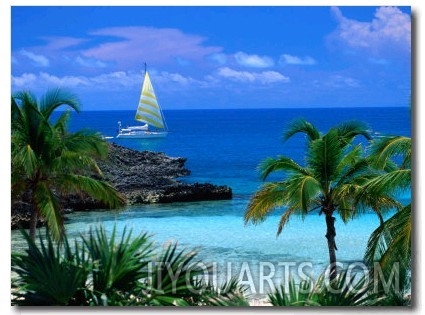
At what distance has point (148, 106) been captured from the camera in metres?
7.56

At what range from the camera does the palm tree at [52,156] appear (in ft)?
23.5

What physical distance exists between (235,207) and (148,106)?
130 centimetres

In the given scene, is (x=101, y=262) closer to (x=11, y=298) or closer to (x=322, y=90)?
(x=11, y=298)

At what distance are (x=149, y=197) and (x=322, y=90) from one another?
2.01m

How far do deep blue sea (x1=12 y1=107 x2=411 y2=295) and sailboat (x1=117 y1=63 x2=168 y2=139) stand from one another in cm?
7

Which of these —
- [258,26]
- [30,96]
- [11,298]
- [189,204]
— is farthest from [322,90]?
[11,298]

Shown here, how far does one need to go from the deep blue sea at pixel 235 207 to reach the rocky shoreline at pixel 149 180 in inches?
2.8

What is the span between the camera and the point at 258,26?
7277 millimetres

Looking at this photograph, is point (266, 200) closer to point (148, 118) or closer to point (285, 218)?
point (285, 218)

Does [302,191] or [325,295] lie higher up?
[302,191]

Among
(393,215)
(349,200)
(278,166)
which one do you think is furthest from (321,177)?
(393,215)

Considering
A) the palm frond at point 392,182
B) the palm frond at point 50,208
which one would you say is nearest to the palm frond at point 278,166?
the palm frond at point 392,182

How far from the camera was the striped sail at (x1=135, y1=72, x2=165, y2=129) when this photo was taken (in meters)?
7.49

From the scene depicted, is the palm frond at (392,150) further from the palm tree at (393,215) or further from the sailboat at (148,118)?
the sailboat at (148,118)
